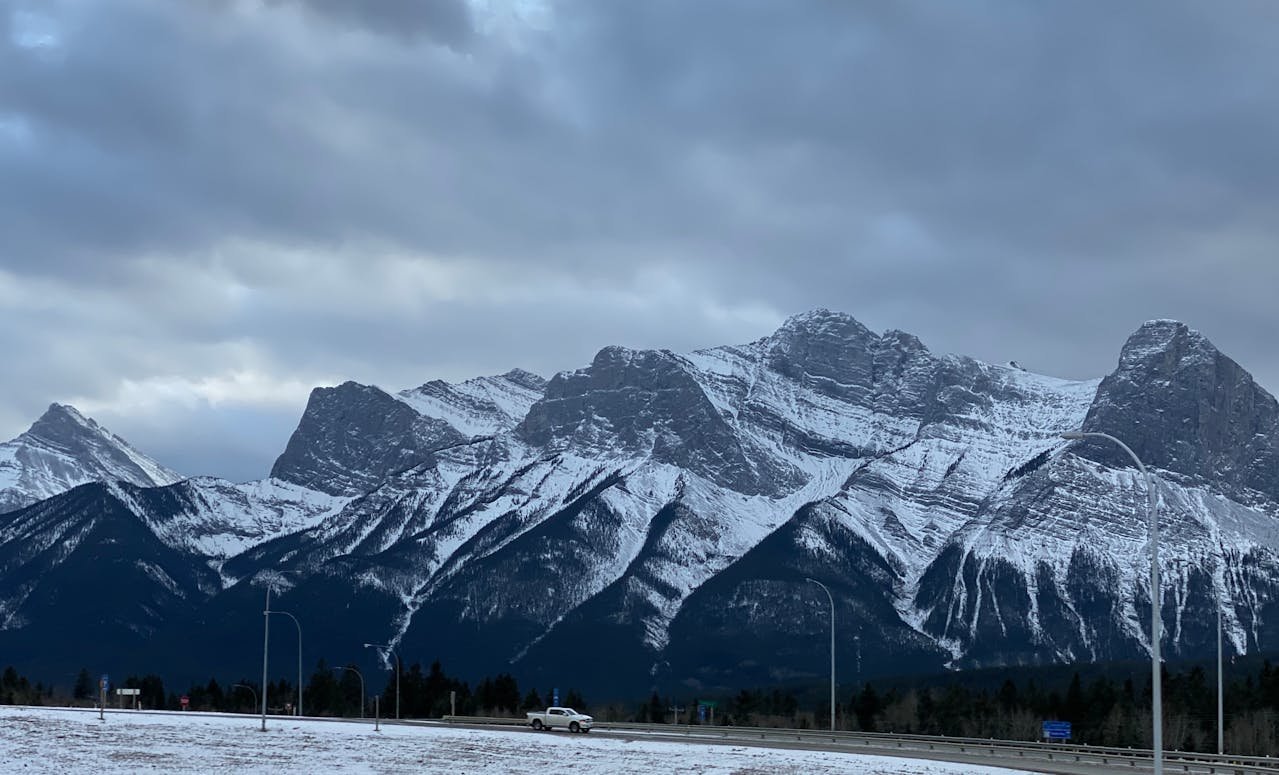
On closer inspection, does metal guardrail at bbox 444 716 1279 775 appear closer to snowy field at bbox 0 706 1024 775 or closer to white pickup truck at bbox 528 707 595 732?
white pickup truck at bbox 528 707 595 732

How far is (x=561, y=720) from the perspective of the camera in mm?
119750

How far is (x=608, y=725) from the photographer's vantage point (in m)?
142

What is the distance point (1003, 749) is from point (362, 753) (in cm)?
4354

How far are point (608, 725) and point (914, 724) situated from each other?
178 ft

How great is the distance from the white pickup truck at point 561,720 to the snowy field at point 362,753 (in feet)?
36.4

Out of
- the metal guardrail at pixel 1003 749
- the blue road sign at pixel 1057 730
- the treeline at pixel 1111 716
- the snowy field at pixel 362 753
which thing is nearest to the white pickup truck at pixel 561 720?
the metal guardrail at pixel 1003 749

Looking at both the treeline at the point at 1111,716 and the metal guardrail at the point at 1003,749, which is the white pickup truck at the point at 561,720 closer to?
the metal guardrail at the point at 1003,749

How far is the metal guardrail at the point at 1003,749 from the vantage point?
92.4 metres

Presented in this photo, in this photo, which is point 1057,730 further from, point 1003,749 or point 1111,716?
point 1111,716

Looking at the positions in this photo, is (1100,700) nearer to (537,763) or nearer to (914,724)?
(914,724)

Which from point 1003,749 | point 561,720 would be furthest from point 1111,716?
point 561,720

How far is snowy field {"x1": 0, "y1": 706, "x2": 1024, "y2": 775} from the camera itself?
7375 cm

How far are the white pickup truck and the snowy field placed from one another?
11.1m

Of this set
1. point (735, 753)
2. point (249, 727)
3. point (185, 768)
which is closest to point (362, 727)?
point (249, 727)
